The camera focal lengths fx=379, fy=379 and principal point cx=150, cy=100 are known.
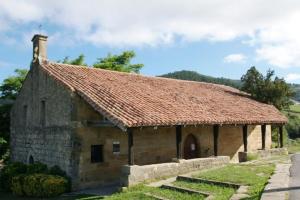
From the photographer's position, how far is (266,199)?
877cm

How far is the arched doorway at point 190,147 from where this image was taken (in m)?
18.7

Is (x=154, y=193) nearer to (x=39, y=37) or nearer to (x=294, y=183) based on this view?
(x=294, y=183)

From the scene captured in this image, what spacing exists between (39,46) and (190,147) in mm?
9144

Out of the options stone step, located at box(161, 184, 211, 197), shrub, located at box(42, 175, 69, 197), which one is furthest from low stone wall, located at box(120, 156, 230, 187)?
shrub, located at box(42, 175, 69, 197)

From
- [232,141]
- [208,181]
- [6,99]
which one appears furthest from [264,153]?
[6,99]

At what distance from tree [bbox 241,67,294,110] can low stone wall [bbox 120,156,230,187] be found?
11.2 metres

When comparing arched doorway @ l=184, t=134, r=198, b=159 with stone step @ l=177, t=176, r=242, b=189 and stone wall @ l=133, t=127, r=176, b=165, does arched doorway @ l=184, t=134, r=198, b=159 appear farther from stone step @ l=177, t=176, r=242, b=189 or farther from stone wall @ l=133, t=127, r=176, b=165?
stone step @ l=177, t=176, r=242, b=189

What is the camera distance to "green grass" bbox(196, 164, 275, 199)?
10.6 m

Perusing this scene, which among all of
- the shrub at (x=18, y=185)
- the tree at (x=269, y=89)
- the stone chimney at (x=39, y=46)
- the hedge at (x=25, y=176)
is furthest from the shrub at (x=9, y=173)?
the tree at (x=269, y=89)

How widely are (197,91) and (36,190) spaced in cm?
1145

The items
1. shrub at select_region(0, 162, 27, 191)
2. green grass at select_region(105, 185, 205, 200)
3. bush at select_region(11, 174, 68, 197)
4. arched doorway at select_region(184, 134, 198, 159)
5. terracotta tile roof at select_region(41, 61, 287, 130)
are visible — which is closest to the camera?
→ green grass at select_region(105, 185, 205, 200)

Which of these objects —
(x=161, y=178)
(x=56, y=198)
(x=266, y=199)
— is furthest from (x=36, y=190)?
(x=266, y=199)

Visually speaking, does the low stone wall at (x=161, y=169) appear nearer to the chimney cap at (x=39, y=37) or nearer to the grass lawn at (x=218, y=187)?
the grass lawn at (x=218, y=187)

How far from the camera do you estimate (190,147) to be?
1895 cm
